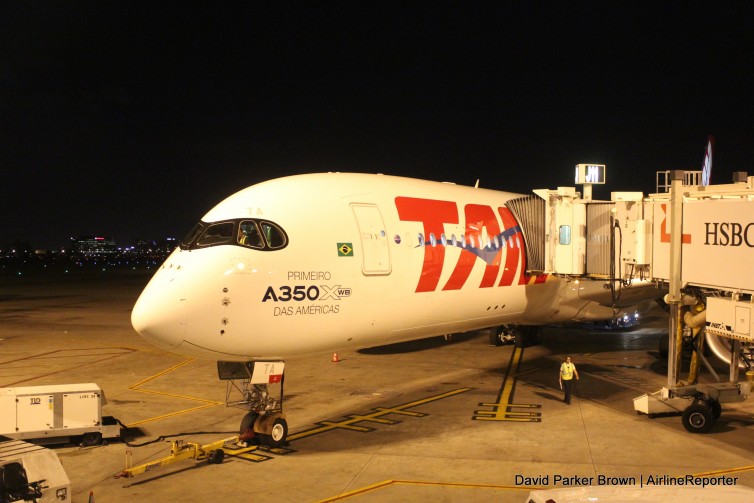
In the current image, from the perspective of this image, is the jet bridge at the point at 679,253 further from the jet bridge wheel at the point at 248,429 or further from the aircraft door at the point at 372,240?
the jet bridge wheel at the point at 248,429

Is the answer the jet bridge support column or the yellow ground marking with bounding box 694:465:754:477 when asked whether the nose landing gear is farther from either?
the jet bridge support column

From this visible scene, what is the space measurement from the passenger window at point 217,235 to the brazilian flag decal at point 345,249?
2155 millimetres

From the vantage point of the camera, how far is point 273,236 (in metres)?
12.8

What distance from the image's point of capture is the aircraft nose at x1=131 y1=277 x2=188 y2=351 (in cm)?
1165

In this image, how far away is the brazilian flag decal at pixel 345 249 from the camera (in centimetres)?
1348

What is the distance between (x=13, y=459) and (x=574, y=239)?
45.1 ft

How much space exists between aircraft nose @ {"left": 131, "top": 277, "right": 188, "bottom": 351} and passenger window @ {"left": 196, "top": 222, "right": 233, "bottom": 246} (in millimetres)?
1234

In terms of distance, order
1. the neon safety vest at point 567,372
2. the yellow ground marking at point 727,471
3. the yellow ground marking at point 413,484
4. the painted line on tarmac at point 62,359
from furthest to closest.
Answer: the painted line on tarmac at point 62,359
the neon safety vest at point 567,372
the yellow ground marking at point 727,471
the yellow ground marking at point 413,484

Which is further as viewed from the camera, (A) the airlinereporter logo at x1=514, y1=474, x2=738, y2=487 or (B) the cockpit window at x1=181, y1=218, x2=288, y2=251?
(B) the cockpit window at x1=181, y1=218, x2=288, y2=251

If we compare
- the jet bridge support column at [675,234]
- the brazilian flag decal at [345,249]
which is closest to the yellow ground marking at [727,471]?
the jet bridge support column at [675,234]

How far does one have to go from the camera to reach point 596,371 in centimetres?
2255

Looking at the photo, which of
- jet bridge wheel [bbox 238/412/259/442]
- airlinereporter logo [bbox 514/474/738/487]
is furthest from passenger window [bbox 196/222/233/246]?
airlinereporter logo [bbox 514/474/738/487]

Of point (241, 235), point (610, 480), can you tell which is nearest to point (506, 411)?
point (610, 480)

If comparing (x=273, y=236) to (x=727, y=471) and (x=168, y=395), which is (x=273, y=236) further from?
(x=727, y=471)
